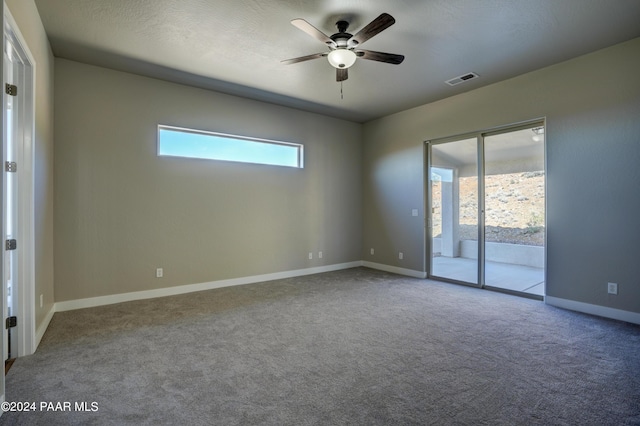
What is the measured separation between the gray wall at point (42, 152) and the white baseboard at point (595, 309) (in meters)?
5.72

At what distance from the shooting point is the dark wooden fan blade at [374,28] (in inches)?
99.0

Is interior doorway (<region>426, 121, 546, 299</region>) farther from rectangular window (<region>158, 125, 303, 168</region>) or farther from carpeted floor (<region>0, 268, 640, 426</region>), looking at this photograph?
rectangular window (<region>158, 125, 303, 168</region>)

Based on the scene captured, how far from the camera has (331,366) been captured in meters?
2.42

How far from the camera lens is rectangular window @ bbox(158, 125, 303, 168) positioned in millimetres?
4508

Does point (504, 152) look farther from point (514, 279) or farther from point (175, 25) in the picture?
point (175, 25)

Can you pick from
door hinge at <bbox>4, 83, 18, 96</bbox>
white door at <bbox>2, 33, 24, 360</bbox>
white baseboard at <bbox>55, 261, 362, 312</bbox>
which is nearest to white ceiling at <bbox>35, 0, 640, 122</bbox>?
white door at <bbox>2, 33, 24, 360</bbox>

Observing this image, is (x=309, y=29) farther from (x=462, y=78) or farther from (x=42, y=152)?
(x=42, y=152)

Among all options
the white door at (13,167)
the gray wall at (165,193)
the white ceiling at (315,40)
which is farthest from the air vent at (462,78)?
the white door at (13,167)

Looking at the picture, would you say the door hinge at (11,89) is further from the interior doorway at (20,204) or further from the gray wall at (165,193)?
the gray wall at (165,193)

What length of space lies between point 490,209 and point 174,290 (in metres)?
4.92

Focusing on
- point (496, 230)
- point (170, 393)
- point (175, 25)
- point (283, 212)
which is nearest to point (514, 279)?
Result: point (496, 230)

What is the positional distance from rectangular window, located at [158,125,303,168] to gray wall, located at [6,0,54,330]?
127 centimetres

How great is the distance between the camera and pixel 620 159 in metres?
3.49

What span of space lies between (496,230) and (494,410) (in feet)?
11.1
